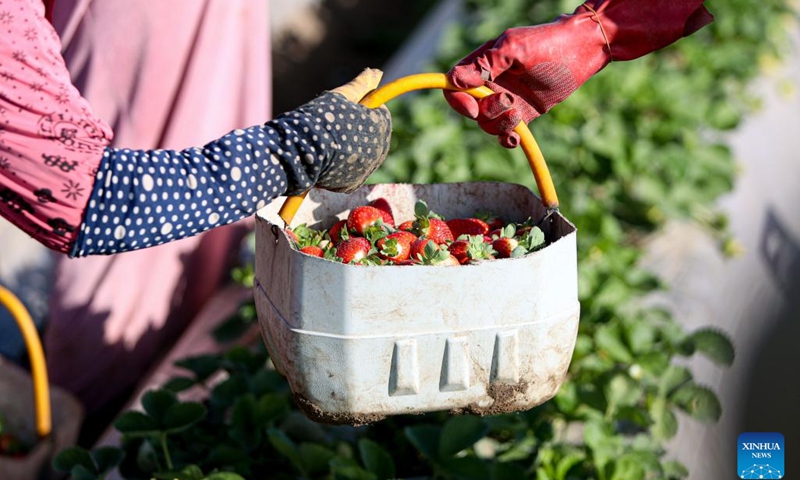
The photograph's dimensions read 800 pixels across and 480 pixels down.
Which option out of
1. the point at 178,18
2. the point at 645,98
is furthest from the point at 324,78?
the point at 178,18

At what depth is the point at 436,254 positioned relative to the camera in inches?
58.2

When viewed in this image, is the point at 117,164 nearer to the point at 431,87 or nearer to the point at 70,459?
the point at 431,87

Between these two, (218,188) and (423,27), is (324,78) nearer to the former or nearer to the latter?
(423,27)

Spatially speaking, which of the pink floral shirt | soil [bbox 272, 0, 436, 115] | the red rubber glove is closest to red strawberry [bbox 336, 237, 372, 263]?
the red rubber glove

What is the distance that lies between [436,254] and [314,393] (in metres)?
0.28

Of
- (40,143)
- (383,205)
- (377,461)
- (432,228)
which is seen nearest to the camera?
(40,143)

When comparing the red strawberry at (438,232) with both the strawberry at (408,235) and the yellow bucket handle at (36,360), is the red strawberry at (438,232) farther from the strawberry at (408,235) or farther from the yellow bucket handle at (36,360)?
the yellow bucket handle at (36,360)

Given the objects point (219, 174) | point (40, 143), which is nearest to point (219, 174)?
point (219, 174)


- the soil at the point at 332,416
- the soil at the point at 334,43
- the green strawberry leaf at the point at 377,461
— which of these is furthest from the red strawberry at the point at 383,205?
the soil at the point at 334,43

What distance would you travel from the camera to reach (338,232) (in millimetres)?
1683

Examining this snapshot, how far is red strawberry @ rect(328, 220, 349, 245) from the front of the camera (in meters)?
1.65

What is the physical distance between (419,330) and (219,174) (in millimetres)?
363

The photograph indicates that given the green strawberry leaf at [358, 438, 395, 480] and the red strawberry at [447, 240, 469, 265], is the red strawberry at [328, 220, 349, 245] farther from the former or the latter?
the green strawberry leaf at [358, 438, 395, 480]

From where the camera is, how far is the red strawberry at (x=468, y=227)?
169 centimetres
